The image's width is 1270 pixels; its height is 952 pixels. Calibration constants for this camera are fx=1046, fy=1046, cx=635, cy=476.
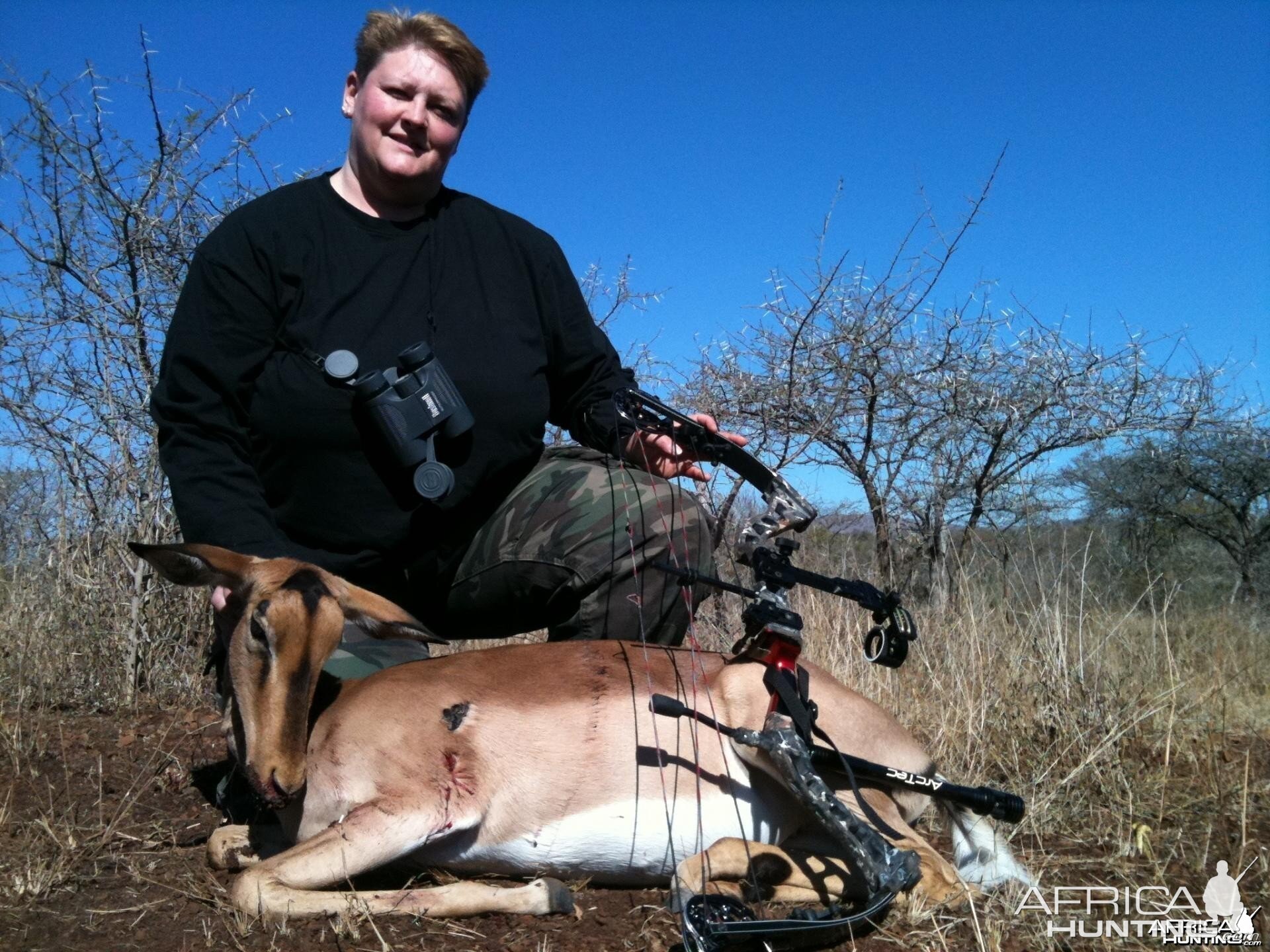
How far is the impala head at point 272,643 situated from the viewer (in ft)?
9.06

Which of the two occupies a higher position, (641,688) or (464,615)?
(464,615)

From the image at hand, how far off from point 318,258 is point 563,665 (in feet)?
5.44

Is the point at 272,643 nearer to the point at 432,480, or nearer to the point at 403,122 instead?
the point at 432,480

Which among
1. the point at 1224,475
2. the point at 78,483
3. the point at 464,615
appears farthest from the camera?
the point at 1224,475

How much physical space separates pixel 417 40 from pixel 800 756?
282cm

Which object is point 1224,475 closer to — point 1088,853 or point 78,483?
point 1088,853

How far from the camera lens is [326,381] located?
3438 mm

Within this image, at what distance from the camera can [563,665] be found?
10.3 ft

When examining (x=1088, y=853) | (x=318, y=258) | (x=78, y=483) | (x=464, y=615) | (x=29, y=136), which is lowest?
(x=1088, y=853)

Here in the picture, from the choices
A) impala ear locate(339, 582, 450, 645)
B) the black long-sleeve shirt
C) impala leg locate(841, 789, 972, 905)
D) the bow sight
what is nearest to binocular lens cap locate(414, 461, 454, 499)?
the black long-sleeve shirt

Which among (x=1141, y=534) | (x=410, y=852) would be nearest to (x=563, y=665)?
(x=410, y=852)

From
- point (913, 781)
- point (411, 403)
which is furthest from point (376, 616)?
point (913, 781)

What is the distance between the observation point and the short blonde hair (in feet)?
12.4

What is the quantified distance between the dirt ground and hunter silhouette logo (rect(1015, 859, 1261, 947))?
0.13 m
